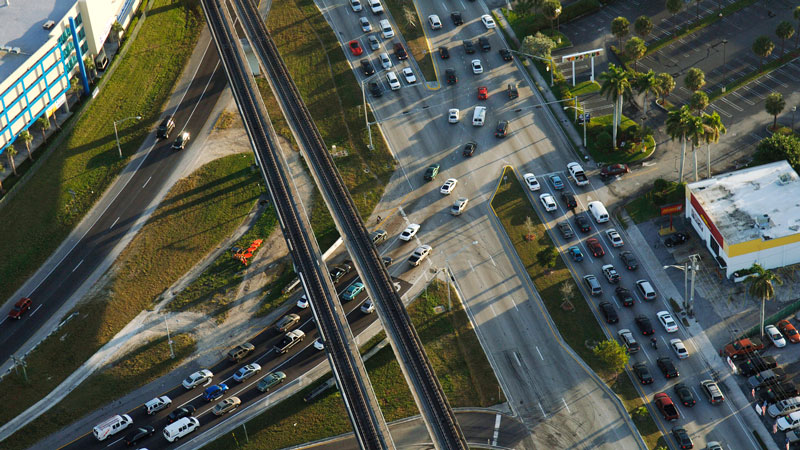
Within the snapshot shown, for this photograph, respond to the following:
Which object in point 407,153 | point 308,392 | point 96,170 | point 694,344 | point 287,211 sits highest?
point 96,170

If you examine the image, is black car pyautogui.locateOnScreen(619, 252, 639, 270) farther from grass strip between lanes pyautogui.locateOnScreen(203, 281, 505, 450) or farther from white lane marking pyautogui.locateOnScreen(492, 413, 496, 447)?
white lane marking pyautogui.locateOnScreen(492, 413, 496, 447)

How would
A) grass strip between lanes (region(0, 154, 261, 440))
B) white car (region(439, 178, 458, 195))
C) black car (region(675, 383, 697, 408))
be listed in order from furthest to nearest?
white car (region(439, 178, 458, 195))
grass strip between lanes (region(0, 154, 261, 440))
black car (region(675, 383, 697, 408))

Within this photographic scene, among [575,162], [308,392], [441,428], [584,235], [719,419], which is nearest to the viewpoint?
[441,428]

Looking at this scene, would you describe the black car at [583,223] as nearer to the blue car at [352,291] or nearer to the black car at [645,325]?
the black car at [645,325]

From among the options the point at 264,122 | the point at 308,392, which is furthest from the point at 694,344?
the point at 264,122

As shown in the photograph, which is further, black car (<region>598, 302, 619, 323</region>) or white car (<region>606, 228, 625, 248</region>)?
white car (<region>606, 228, 625, 248</region>)

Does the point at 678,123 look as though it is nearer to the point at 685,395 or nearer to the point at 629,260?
the point at 629,260

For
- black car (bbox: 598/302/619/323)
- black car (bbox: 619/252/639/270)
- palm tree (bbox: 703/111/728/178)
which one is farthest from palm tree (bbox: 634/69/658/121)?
black car (bbox: 598/302/619/323)

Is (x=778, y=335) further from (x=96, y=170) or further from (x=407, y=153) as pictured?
(x=96, y=170)
